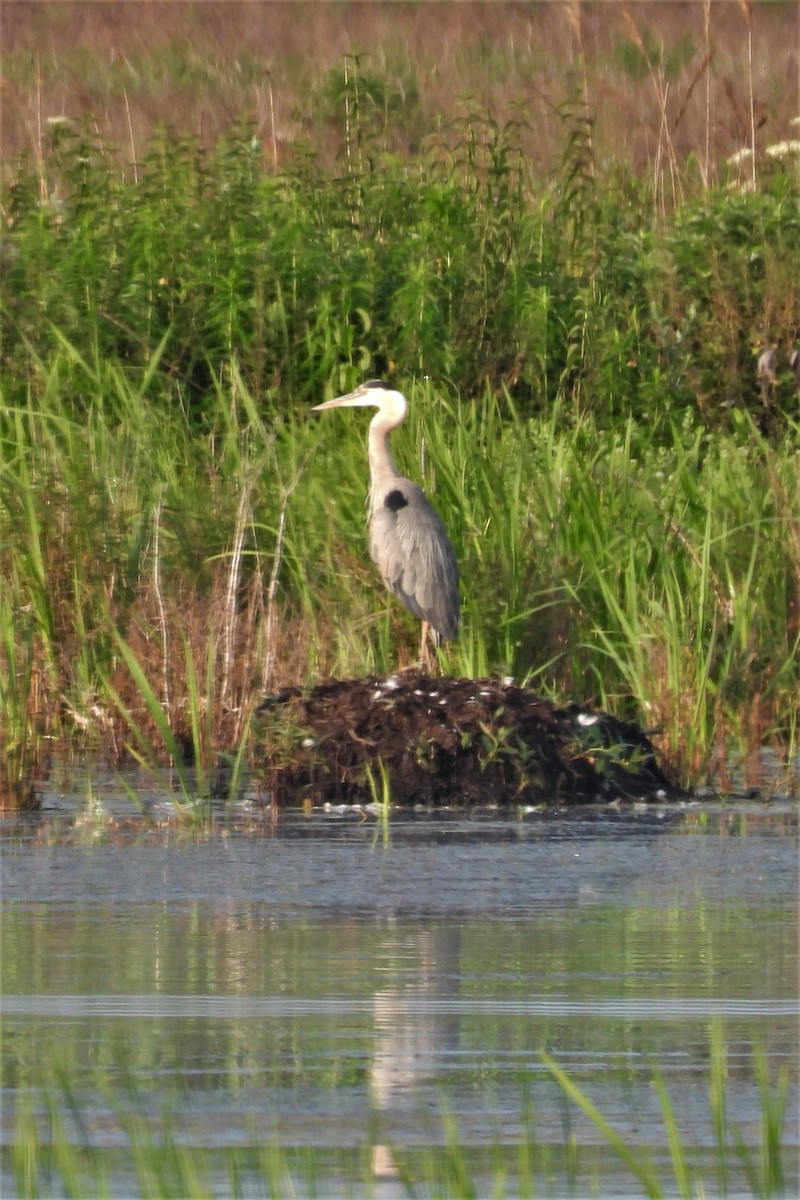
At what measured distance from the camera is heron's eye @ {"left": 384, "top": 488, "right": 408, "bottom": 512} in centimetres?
890

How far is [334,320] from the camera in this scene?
1109cm

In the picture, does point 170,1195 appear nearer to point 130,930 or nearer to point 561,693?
point 130,930

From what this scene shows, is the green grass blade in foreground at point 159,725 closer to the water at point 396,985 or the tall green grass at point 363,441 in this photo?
the tall green grass at point 363,441

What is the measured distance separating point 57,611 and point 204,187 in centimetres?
439

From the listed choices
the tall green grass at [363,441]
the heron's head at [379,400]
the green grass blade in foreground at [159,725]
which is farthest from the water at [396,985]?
the heron's head at [379,400]

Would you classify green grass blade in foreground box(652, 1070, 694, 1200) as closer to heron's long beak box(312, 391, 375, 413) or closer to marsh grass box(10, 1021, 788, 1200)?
marsh grass box(10, 1021, 788, 1200)

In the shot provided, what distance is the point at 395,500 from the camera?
353 inches

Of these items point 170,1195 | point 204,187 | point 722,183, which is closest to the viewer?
point 170,1195

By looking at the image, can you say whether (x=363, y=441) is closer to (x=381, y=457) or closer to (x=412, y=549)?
(x=381, y=457)

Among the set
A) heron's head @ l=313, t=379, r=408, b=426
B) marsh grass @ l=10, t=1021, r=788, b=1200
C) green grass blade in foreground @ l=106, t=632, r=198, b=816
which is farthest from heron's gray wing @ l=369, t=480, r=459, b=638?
marsh grass @ l=10, t=1021, r=788, b=1200

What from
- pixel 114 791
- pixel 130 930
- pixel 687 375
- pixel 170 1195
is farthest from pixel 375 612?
pixel 170 1195

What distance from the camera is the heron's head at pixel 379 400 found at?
975 centimetres

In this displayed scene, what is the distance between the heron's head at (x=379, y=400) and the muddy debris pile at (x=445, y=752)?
9.22ft

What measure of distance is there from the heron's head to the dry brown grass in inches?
197
